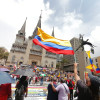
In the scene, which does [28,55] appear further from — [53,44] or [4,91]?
[4,91]

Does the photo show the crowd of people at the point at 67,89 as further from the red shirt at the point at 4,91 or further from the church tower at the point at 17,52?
the church tower at the point at 17,52

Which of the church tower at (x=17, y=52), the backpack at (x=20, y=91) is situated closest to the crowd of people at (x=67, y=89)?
the backpack at (x=20, y=91)

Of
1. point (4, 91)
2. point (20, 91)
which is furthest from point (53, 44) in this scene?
point (4, 91)

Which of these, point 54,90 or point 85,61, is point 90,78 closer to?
point 54,90

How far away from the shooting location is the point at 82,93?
1563mm

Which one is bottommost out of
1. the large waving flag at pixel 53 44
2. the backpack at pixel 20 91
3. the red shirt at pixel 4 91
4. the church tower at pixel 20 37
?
the backpack at pixel 20 91

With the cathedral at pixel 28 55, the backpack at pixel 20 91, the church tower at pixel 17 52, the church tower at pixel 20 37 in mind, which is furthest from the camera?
the church tower at pixel 20 37

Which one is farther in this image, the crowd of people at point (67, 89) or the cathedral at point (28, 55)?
the cathedral at point (28, 55)

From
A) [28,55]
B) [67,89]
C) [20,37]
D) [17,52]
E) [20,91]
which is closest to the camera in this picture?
[67,89]

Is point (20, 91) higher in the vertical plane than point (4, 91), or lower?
lower

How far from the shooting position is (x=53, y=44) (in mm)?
4102

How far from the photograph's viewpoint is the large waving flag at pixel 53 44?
3786 millimetres

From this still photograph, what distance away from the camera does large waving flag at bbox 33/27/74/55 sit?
379 centimetres

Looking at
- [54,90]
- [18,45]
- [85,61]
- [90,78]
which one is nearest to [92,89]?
[90,78]
